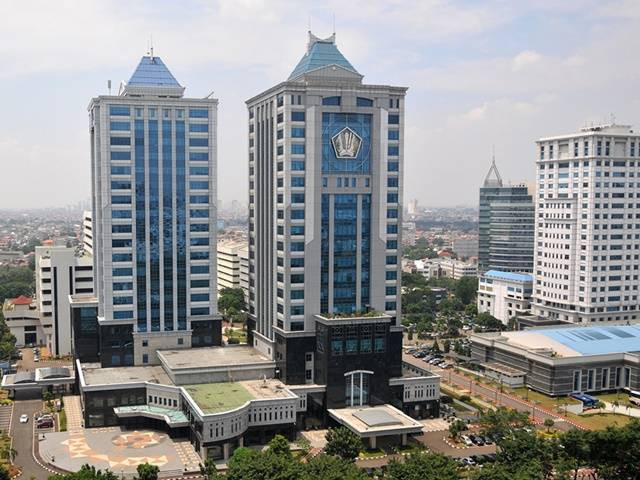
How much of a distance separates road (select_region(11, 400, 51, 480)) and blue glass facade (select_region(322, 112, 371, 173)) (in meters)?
38.6

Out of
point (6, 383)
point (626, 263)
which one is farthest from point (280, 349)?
point (626, 263)

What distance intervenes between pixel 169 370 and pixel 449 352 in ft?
161

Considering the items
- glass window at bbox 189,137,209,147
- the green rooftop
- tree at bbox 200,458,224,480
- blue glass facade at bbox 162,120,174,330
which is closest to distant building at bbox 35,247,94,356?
blue glass facade at bbox 162,120,174,330

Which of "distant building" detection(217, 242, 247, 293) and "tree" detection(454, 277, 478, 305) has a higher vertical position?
"distant building" detection(217, 242, 247, 293)

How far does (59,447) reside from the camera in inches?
2603

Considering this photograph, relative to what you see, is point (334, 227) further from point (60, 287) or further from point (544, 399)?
point (60, 287)

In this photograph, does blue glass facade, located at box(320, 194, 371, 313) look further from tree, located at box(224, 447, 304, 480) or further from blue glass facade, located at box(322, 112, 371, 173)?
tree, located at box(224, 447, 304, 480)

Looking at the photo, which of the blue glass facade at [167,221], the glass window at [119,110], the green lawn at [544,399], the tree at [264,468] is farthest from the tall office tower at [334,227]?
the tree at [264,468]

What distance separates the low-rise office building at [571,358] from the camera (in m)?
85.1

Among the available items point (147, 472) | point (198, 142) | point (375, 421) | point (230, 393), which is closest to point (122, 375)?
point (230, 393)

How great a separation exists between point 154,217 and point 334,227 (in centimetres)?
2118

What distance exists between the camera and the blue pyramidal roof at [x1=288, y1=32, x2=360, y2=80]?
78125mm

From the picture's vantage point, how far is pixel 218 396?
69438mm

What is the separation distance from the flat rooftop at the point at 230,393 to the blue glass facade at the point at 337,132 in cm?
2283
